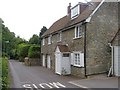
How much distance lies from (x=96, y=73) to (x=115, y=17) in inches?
233

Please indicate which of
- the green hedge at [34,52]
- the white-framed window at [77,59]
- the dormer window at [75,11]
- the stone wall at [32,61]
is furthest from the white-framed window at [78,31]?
the green hedge at [34,52]

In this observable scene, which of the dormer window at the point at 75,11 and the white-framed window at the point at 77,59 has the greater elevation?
the dormer window at the point at 75,11

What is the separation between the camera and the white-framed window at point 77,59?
24.7 meters

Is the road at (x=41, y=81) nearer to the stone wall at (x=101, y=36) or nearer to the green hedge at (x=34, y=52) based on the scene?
the stone wall at (x=101, y=36)

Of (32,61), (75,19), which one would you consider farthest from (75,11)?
(32,61)

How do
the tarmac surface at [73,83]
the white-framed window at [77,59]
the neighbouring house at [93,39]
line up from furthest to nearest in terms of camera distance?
1. the white-framed window at [77,59]
2. the neighbouring house at [93,39]
3. the tarmac surface at [73,83]

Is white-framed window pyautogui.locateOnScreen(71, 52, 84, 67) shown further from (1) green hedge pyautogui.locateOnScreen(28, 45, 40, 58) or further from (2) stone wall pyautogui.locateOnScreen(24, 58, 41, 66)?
(1) green hedge pyautogui.locateOnScreen(28, 45, 40, 58)

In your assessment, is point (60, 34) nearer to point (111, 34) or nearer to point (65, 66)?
point (65, 66)

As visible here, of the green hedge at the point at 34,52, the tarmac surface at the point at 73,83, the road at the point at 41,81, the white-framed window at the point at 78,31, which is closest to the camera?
the tarmac surface at the point at 73,83

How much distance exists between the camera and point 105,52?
25219 millimetres

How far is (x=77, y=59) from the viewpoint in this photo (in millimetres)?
26031

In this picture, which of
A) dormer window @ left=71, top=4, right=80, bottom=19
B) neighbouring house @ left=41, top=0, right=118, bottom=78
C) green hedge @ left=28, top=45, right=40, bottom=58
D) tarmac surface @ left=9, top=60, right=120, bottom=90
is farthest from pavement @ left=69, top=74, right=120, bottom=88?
green hedge @ left=28, top=45, right=40, bottom=58

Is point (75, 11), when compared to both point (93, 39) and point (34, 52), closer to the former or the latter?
point (93, 39)

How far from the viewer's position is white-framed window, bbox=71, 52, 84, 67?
81.1 ft
